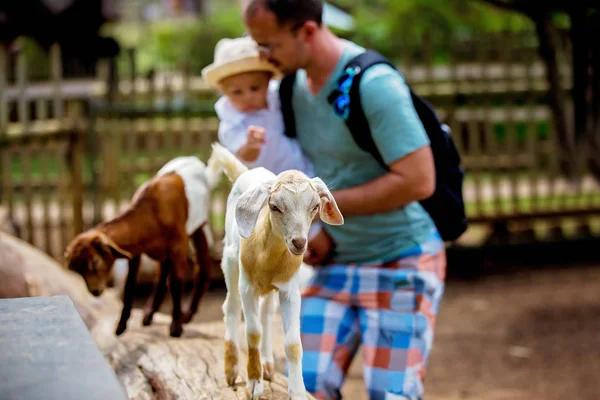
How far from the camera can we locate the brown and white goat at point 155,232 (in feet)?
9.31

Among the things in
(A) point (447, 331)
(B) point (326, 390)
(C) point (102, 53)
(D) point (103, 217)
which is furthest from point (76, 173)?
(C) point (102, 53)

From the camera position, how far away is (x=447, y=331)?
6789mm

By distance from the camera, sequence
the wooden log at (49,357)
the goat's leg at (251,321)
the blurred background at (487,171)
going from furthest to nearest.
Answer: the blurred background at (487,171) < the goat's leg at (251,321) < the wooden log at (49,357)

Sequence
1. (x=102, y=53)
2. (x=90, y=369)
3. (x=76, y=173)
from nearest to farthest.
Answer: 1. (x=90, y=369)
2. (x=76, y=173)
3. (x=102, y=53)

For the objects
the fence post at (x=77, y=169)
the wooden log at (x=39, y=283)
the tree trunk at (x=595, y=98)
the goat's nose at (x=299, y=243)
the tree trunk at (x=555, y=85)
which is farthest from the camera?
the fence post at (x=77, y=169)

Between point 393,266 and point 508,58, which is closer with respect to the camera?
point 393,266

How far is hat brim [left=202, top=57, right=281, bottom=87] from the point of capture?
293 centimetres

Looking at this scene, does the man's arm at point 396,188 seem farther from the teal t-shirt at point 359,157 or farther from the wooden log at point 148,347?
the wooden log at point 148,347

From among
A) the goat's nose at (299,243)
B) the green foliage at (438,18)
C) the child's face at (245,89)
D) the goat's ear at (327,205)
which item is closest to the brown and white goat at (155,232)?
the child's face at (245,89)

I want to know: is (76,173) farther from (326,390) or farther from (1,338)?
(1,338)

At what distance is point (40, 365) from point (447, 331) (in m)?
5.45

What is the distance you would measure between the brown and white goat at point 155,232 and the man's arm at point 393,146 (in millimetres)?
556

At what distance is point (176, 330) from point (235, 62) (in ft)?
3.61

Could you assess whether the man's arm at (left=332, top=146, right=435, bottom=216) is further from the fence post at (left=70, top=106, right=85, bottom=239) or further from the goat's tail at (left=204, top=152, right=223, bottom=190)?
the fence post at (left=70, top=106, right=85, bottom=239)
